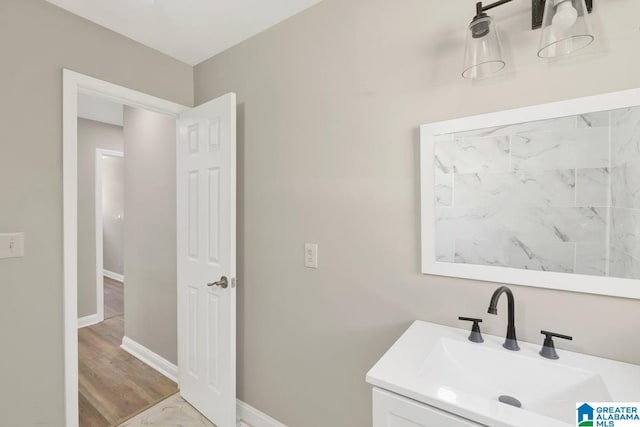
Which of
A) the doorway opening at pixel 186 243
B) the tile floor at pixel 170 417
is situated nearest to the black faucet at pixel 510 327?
the doorway opening at pixel 186 243

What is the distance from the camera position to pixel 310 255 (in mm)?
1627

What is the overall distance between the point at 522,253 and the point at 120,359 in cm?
326

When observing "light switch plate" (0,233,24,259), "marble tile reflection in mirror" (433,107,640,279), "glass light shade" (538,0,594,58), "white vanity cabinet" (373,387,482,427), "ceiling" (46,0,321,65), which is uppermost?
"ceiling" (46,0,321,65)

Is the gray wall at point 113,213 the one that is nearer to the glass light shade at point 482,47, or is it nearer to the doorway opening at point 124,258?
the doorway opening at point 124,258

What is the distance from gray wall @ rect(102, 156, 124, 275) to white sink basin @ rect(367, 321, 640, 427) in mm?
5817

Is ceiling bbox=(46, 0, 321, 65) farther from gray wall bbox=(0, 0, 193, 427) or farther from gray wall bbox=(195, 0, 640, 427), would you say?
gray wall bbox=(0, 0, 193, 427)

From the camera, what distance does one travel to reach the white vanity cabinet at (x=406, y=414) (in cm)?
78

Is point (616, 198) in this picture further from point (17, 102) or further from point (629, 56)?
point (17, 102)

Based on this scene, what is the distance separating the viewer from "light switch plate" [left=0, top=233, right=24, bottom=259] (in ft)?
4.59

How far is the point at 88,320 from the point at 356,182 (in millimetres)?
3847

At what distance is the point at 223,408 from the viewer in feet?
6.05

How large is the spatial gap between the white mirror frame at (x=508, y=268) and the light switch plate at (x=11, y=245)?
1.92 m

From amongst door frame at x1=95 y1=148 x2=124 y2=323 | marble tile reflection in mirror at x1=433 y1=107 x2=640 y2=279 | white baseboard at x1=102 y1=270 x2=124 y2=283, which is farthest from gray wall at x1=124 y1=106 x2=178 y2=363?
white baseboard at x1=102 y1=270 x2=124 y2=283

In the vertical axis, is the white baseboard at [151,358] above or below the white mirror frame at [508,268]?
below
